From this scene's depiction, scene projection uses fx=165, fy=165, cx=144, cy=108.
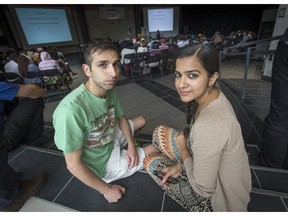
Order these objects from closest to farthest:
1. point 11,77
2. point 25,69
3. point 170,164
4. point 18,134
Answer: point 170,164 → point 18,134 → point 11,77 → point 25,69

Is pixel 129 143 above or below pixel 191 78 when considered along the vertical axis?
below

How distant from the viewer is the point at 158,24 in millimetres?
11430

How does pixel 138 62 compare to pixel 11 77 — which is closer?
pixel 11 77

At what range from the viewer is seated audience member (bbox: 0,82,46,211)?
1.10 meters

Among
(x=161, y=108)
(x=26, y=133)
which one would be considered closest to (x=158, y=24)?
(x=161, y=108)

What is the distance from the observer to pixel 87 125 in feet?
3.05

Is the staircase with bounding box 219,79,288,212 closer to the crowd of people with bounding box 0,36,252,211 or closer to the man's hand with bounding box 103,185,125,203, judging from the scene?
the crowd of people with bounding box 0,36,252,211

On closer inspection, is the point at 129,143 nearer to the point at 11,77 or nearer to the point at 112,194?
the point at 112,194

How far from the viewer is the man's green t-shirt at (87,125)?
83cm

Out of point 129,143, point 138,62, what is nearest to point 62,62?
point 138,62

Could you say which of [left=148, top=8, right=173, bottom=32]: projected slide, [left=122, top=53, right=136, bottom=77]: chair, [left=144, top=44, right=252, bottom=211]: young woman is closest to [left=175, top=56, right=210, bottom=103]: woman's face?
[left=144, top=44, right=252, bottom=211]: young woman

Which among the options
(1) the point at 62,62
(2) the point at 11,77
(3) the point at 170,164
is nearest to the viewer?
(3) the point at 170,164

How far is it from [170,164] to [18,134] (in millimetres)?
A: 1503

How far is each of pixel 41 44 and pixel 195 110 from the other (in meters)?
10.4
